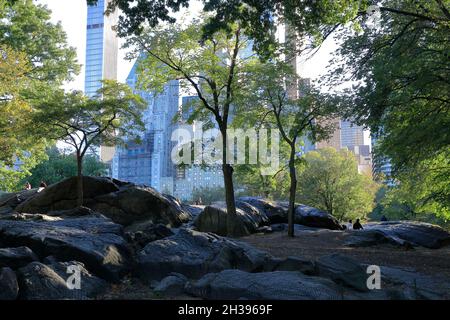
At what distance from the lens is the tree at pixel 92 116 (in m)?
21.2

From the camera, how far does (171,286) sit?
844 centimetres

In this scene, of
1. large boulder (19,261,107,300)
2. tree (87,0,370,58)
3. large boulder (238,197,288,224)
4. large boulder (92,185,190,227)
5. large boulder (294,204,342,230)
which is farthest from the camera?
large boulder (238,197,288,224)

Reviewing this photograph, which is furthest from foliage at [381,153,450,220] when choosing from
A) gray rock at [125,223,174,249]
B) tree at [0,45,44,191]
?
tree at [0,45,44,191]

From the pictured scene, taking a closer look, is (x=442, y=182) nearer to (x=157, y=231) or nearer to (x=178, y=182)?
(x=157, y=231)

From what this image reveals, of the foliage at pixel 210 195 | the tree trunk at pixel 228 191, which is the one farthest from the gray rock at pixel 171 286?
Answer: the foliage at pixel 210 195

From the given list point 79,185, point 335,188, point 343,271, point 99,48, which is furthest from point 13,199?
point 99,48

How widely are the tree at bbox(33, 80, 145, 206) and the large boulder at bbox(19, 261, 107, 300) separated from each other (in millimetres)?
14162

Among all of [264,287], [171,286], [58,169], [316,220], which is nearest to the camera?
[264,287]

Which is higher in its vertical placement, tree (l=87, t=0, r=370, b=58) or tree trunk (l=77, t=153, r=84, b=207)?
tree (l=87, t=0, r=370, b=58)

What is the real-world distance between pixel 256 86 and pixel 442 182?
10731 mm

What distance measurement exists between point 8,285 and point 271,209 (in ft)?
71.4

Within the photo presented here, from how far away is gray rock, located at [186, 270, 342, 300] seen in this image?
7.50 meters

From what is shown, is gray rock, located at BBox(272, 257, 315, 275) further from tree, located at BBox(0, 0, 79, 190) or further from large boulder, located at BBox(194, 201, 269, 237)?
tree, located at BBox(0, 0, 79, 190)

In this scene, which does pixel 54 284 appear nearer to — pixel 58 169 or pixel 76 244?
pixel 76 244
